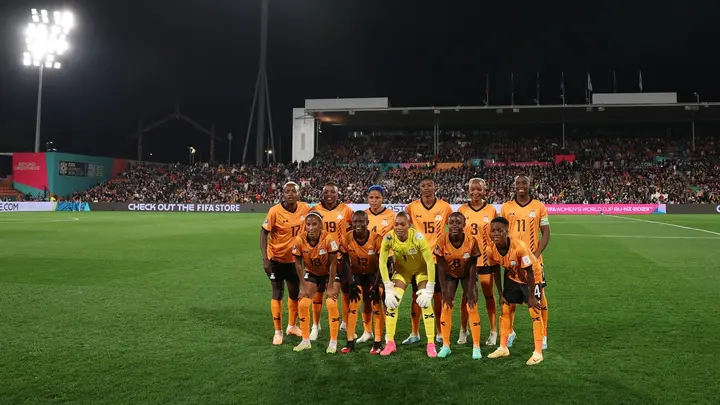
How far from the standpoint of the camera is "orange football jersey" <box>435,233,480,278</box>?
538cm

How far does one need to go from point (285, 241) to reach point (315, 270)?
67 cm

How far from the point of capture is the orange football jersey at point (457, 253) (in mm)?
5383

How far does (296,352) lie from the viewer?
5375 millimetres

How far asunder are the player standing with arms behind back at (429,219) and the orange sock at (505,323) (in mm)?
762

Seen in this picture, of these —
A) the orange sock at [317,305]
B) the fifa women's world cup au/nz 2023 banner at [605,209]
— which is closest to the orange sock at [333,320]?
the orange sock at [317,305]

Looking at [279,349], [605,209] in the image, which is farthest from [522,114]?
[279,349]

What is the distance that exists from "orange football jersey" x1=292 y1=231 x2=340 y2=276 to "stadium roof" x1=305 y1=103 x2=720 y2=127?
39.9 metres

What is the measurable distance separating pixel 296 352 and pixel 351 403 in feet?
4.97

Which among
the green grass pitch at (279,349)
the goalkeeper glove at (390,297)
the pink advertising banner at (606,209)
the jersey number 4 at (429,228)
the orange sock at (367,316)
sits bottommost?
the green grass pitch at (279,349)

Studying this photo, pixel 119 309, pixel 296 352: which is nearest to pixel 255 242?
pixel 119 309

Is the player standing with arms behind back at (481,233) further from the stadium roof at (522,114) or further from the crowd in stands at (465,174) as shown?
the stadium roof at (522,114)

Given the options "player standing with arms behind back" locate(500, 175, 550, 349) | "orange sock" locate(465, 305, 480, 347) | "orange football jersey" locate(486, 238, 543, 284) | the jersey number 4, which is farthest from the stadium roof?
"orange sock" locate(465, 305, 480, 347)

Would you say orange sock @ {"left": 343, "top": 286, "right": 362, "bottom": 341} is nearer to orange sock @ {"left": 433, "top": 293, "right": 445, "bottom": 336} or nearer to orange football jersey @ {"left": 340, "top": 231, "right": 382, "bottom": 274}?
orange football jersey @ {"left": 340, "top": 231, "right": 382, "bottom": 274}

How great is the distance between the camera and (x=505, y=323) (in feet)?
17.4
